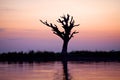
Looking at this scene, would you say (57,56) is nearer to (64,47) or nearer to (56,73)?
A: (64,47)

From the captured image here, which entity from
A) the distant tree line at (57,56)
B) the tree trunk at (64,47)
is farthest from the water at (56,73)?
the tree trunk at (64,47)

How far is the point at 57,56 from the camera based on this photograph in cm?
4044

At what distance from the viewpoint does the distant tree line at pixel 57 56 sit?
128 feet

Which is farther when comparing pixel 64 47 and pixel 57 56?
pixel 64 47

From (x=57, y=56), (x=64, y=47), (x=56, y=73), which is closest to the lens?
(x=56, y=73)

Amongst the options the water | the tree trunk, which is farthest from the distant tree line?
the water

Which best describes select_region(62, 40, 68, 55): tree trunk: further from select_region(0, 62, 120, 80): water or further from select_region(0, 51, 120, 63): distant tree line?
select_region(0, 62, 120, 80): water

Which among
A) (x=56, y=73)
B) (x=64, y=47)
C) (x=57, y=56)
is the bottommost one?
(x=56, y=73)

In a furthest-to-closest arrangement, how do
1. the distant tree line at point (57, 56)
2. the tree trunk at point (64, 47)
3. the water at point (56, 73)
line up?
the tree trunk at point (64, 47) < the distant tree line at point (57, 56) < the water at point (56, 73)

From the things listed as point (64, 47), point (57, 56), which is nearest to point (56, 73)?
point (57, 56)

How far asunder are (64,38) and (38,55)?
3929 mm

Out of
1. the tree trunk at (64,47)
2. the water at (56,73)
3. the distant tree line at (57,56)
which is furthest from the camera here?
the tree trunk at (64,47)

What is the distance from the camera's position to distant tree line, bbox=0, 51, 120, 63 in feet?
128

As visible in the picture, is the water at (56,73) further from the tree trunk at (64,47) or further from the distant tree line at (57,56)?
the tree trunk at (64,47)
